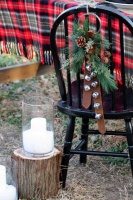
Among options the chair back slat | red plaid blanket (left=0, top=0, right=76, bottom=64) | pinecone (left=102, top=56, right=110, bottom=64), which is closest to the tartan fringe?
red plaid blanket (left=0, top=0, right=76, bottom=64)

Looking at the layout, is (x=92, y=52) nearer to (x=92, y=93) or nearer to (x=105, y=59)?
(x=105, y=59)

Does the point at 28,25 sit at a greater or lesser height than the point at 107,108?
greater

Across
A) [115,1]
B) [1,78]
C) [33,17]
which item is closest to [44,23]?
[33,17]

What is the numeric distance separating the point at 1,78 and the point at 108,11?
2155mm

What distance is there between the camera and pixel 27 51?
3.04 metres

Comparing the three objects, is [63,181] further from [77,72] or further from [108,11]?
[108,11]

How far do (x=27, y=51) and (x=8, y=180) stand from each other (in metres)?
1.05

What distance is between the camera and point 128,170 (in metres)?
2.73

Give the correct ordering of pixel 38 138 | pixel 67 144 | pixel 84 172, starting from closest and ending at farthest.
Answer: pixel 38 138 < pixel 67 144 < pixel 84 172

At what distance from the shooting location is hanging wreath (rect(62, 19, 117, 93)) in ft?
6.72

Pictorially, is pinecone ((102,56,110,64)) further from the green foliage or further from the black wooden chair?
the green foliage

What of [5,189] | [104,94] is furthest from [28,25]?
[5,189]

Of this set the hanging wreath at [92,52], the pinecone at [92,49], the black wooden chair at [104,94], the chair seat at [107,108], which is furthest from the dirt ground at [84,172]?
the pinecone at [92,49]

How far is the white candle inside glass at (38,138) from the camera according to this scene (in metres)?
2.28
